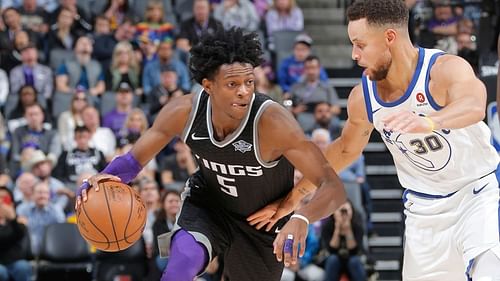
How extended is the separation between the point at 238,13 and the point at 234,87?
25.2ft

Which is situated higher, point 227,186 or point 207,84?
point 207,84

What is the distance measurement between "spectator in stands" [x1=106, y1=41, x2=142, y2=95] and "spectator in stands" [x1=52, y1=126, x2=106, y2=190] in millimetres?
1489

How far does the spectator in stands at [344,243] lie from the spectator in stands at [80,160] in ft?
9.12

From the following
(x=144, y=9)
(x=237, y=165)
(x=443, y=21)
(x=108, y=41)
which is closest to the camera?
(x=237, y=165)

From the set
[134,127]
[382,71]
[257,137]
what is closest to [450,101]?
[382,71]

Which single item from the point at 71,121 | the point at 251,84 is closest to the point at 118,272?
the point at 71,121

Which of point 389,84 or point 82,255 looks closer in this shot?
point 389,84

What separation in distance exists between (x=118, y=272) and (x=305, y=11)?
19.3ft

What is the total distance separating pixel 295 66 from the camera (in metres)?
12.0

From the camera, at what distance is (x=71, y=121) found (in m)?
11.1

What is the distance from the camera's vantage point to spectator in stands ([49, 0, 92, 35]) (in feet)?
42.0

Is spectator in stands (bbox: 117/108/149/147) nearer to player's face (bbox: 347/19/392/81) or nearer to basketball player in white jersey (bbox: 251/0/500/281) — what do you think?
basketball player in white jersey (bbox: 251/0/500/281)

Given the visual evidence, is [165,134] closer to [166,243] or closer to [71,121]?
[166,243]

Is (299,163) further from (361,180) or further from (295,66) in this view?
(295,66)
